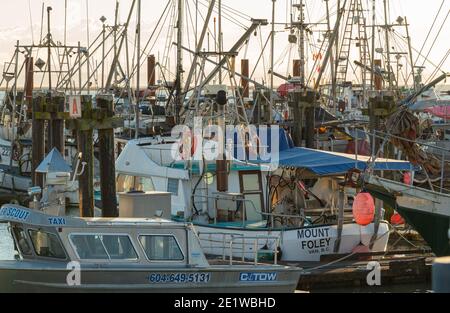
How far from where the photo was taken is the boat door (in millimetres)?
26469

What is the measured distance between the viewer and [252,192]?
26766 mm

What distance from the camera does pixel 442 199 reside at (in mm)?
22609

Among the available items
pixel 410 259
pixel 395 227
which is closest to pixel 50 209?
pixel 410 259

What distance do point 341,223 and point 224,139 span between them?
3655 millimetres

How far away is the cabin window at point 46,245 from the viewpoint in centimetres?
1869

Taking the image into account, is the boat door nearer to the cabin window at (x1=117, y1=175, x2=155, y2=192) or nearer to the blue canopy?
the blue canopy

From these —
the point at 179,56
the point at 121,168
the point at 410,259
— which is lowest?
the point at 410,259

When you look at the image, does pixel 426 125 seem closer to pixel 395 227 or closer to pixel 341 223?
pixel 395 227

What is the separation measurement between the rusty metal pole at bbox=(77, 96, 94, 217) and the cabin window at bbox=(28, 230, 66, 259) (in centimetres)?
727

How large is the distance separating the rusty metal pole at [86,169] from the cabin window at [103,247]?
7.64 meters

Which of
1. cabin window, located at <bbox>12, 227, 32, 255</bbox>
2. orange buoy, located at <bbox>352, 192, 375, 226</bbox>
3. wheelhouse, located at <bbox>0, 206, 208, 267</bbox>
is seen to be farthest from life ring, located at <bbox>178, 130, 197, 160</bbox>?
cabin window, located at <bbox>12, 227, 32, 255</bbox>

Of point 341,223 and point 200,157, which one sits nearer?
point 341,223

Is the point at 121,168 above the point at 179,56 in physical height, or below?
below
